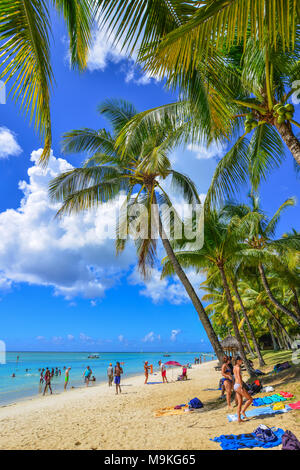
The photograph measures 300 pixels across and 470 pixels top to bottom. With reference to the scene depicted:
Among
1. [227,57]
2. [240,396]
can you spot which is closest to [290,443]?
[240,396]

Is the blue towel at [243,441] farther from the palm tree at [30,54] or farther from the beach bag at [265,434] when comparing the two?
the palm tree at [30,54]

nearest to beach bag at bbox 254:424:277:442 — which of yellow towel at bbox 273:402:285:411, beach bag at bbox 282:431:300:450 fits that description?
beach bag at bbox 282:431:300:450

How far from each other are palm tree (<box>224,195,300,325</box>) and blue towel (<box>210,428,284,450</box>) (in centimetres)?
892

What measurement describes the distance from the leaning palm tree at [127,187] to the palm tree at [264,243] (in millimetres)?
4210

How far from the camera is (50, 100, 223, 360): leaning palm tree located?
916 centimetres

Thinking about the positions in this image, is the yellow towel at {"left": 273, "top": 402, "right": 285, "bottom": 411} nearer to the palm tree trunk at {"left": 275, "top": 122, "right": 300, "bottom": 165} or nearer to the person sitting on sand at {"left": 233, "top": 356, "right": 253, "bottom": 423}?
the person sitting on sand at {"left": 233, "top": 356, "right": 253, "bottom": 423}

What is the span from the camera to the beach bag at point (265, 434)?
456 centimetres

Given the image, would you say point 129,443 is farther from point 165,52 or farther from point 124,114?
point 124,114

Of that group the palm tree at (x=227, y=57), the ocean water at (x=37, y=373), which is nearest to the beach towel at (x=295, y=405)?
the palm tree at (x=227, y=57)

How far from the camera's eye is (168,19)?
135 inches

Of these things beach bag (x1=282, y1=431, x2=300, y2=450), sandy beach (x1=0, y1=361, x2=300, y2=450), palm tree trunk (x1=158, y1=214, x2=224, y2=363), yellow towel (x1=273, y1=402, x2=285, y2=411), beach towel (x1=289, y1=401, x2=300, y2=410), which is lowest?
sandy beach (x1=0, y1=361, x2=300, y2=450)

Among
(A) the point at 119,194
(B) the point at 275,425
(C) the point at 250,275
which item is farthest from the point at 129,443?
(C) the point at 250,275

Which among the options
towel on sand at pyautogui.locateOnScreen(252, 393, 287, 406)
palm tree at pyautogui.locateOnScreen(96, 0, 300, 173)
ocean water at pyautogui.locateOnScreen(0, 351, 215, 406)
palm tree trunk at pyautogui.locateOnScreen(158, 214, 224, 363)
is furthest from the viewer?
ocean water at pyautogui.locateOnScreen(0, 351, 215, 406)

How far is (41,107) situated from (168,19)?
1967 mm
